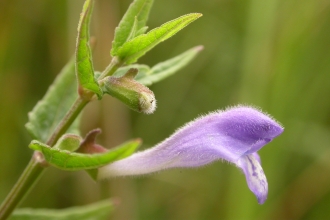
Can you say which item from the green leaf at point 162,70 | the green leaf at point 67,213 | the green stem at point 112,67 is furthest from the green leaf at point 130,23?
the green leaf at point 67,213

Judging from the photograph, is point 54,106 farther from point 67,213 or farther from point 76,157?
point 76,157

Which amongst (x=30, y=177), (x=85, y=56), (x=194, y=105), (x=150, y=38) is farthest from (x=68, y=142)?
(x=194, y=105)

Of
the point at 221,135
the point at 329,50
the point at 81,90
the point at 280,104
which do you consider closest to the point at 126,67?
the point at 81,90

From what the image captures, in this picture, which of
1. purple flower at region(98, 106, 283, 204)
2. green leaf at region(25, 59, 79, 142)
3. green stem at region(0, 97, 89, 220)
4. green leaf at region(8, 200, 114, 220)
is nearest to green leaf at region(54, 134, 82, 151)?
green stem at region(0, 97, 89, 220)

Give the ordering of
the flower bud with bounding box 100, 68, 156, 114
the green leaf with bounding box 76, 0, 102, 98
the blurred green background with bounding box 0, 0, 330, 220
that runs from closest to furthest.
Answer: the green leaf with bounding box 76, 0, 102, 98, the flower bud with bounding box 100, 68, 156, 114, the blurred green background with bounding box 0, 0, 330, 220

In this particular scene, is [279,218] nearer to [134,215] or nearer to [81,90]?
[134,215]

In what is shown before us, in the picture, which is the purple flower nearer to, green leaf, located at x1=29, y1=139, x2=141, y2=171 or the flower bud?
the flower bud
